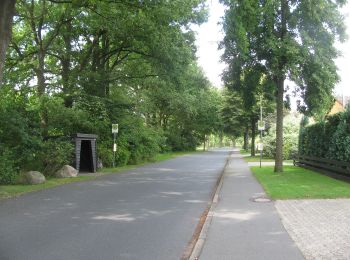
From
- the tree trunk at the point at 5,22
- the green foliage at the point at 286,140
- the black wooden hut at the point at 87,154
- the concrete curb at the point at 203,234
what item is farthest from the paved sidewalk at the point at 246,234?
the green foliage at the point at 286,140

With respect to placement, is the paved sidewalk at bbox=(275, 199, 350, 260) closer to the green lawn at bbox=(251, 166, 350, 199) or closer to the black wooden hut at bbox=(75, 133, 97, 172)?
the green lawn at bbox=(251, 166, 350, 199)

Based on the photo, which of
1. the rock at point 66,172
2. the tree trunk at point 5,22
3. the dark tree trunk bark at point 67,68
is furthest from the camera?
the dark tree trunk bark at point 67,68

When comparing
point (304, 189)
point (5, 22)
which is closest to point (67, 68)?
point (5, 22)

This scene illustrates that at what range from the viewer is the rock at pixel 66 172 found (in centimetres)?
2095

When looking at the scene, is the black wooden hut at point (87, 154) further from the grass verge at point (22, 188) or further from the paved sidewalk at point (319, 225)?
the paved sidewalk at point (319, 225)

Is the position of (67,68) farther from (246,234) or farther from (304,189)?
(246,234)

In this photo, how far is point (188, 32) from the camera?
98.5ft

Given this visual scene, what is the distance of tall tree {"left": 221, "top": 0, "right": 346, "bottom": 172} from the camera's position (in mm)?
20922

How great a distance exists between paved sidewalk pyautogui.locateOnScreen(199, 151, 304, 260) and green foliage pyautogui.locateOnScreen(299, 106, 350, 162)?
672cm

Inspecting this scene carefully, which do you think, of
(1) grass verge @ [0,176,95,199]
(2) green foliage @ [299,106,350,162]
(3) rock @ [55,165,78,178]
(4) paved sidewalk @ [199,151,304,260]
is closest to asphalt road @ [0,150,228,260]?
(4) paved sidewalk @ [199,151,304,260]

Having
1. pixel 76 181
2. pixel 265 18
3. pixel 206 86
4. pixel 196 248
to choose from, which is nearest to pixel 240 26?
pixel 265 18

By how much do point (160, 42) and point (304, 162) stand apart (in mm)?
11397

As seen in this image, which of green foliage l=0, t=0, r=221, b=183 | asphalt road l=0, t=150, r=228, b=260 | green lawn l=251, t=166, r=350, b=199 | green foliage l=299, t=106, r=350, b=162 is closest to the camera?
asphalt road l=0, t=150, r=228, b=260

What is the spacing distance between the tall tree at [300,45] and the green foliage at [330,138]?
58.1 inches
